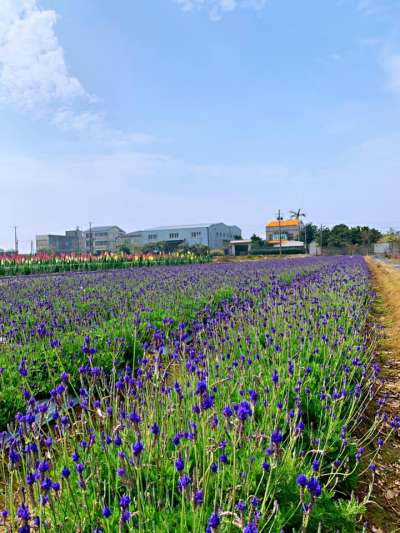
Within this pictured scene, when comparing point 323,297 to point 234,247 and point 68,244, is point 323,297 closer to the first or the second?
point 234,247

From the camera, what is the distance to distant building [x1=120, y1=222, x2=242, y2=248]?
8144 centimetres

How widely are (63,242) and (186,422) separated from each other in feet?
358

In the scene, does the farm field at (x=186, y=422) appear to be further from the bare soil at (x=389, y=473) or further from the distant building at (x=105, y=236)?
the distant building at (x=105, y=236)

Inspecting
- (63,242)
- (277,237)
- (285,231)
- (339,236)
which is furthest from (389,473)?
(63,242)

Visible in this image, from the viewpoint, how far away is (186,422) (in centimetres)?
215

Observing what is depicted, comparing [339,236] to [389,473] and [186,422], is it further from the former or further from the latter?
[186,422]

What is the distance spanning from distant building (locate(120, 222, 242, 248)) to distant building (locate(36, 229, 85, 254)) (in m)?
20.7

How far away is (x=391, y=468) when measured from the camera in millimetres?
2557

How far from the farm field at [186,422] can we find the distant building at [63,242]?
322 ft

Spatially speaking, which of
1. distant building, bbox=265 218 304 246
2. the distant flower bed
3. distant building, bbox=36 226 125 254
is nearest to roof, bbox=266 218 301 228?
distant building, bbox=265 218 304 246

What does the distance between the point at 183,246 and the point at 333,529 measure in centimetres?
6400

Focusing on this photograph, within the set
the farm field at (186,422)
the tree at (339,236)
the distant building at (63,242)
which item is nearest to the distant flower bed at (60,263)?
the farm field at (186,422)

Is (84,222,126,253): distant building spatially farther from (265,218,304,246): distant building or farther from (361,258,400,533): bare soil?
(361,258,400,533): bare soil

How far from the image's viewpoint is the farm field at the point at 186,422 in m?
1.45
